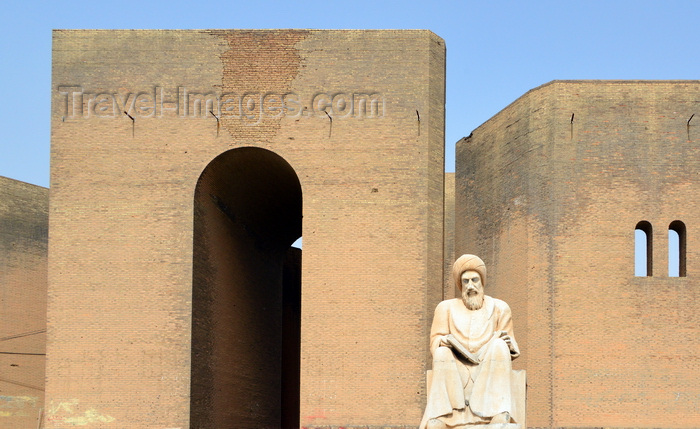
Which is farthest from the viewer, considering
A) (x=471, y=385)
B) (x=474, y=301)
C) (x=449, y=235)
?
(x=449, y=235)

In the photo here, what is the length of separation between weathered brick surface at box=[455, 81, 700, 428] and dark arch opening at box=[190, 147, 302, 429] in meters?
4.80

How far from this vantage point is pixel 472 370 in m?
9.69

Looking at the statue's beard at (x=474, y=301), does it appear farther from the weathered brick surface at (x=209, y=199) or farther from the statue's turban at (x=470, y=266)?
the weathered brick surface at (x=209, y=199)

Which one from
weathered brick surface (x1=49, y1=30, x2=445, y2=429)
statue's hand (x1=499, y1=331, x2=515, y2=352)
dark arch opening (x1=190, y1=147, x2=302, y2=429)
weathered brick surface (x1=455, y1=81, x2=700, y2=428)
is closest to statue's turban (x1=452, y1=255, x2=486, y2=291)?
statue's hand (x1=499, y1=331, x2=515, y2=352)

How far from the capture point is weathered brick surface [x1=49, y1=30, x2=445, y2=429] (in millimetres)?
19219

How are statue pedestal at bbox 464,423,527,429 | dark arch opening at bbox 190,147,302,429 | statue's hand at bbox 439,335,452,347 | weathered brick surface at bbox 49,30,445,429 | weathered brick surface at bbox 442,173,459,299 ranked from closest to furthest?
statue pedestal at bbox 464,423,527,429 → statue's hand at bbox 439,335,452,347 → weathered brick surface at bbox 49,30,445,429 → dark arch opening at bbox 190,147,302,429 → weathered brick surface at bbox 442,173,459,299

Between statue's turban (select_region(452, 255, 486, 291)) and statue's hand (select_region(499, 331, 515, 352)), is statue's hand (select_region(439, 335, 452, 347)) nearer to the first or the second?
statue's hand (select_region(499, 331, 515, 352))

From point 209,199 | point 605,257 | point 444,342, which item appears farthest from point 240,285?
point 444,342

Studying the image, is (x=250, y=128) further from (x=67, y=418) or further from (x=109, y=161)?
(x=67, y=418)

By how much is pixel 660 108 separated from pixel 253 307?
9093mm

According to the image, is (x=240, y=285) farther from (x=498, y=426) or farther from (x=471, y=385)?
(x=498, y=426)

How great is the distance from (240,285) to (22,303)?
23.0 ft

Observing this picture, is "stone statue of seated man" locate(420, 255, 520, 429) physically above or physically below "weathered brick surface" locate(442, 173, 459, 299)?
below

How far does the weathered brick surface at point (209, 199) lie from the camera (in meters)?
19.2
